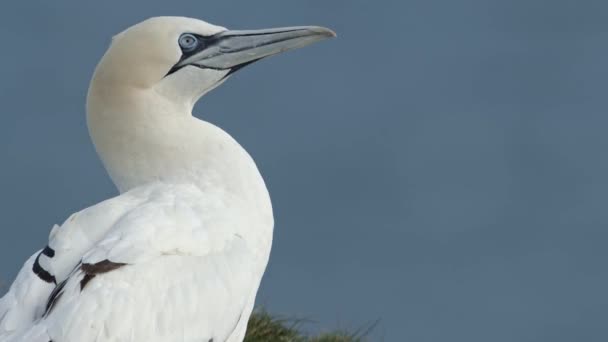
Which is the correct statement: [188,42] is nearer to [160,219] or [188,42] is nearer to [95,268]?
[160,219]

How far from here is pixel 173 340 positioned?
324 inches

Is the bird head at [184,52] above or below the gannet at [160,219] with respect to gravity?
above

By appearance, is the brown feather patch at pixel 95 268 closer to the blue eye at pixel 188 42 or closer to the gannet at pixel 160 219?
the gannet at pixel 160 219

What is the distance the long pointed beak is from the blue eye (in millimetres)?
77

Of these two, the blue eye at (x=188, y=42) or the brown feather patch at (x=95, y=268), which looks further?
the blue eye at (x=188, y=42)

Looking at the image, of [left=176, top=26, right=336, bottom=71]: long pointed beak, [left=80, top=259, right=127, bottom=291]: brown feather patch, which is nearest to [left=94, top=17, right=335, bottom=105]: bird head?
[left=176, top=26, right=336, bottom=71]: long pointed beak

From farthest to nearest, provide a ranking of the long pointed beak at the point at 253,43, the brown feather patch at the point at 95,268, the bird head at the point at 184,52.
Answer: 1. the long pointed beak at the point at 253,43
2. the bird head at the point at 184,52
3. the brown feather patch at the point at 95,268

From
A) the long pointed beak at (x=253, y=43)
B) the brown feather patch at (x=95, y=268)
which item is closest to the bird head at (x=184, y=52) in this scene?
the long pointed beak at (x=253, y=43)

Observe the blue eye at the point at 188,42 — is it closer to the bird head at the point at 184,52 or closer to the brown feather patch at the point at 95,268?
the bird head at the point at 184,52

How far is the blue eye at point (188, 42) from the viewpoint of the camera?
9.32 m

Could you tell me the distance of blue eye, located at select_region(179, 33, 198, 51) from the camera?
932 cm

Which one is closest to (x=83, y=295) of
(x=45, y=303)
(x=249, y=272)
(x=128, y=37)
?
(x=45, y=303)

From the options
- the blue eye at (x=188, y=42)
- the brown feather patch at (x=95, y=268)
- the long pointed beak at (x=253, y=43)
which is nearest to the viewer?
the brown feather patch at (x=95, y=268)

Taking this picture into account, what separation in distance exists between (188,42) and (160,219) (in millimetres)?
1271
